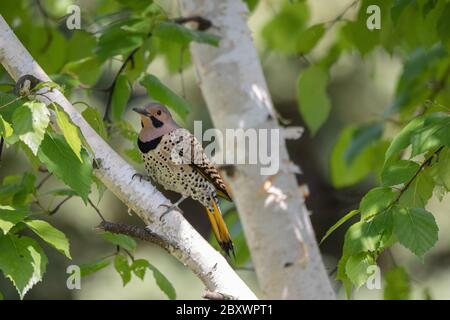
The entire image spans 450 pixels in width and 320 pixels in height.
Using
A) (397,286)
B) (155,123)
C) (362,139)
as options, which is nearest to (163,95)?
(155,123)

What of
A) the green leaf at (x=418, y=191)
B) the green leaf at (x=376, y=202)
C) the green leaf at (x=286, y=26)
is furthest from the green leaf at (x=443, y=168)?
the green leaf at (x=286, y=26)

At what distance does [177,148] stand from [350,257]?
2.43 feet

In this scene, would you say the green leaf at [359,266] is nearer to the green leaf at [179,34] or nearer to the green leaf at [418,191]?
the green leaf at [418,191]

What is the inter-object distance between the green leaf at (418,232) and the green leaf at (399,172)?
11cm

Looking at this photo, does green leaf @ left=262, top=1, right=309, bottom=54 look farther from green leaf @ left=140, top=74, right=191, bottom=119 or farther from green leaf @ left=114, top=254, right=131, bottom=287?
green leaf @ left=114, top=254, right=131, bottom=287

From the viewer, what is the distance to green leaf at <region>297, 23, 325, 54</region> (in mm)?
3566

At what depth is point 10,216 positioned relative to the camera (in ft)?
7.32

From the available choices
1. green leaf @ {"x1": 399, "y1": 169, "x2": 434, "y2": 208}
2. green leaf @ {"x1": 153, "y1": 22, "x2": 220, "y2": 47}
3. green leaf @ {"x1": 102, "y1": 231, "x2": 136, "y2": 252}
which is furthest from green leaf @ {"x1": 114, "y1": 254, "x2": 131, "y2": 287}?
green leaf @ {"x1": 399, "y1": 169, "x2": 434, "y2": 208}

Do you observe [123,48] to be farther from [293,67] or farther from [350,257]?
[293,67]

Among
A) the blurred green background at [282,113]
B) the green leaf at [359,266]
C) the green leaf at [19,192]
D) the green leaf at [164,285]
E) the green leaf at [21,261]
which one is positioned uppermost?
the green leaf at [21,261]

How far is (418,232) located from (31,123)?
3.44ft

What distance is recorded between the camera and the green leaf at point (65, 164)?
2.17 meters

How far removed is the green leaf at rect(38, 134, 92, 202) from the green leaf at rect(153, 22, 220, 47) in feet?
3.07
